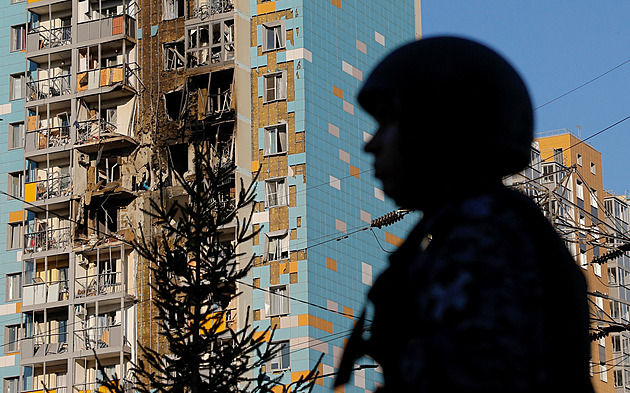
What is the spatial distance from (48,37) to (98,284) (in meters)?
14.4

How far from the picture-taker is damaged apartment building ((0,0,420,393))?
58875 mm

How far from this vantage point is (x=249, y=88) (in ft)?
202

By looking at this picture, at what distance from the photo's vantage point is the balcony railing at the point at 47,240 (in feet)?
206

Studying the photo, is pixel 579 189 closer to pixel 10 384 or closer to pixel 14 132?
pixel 14 132

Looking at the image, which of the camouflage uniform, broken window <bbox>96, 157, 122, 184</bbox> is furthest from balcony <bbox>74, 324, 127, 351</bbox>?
the camouflage uniform

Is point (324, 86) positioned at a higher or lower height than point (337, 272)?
higher

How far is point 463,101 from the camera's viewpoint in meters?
2.71

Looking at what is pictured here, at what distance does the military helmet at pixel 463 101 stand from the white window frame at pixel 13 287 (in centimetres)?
6286

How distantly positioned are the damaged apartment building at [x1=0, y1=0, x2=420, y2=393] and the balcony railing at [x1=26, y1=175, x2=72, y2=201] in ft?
0.33

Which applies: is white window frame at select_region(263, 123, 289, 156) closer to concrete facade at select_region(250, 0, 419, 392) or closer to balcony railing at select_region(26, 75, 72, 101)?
concrete facade at select_region(250, 0, 419, 392)

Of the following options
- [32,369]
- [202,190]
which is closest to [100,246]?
[32,369]

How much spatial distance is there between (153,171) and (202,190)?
136 feet

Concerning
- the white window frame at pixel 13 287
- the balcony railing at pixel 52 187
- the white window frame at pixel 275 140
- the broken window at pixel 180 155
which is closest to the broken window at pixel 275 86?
the white window frame at pixel 275 140

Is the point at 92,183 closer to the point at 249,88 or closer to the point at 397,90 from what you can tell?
the point at 249,88
